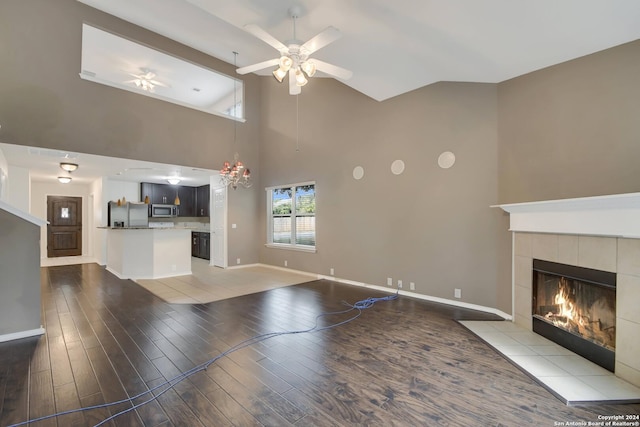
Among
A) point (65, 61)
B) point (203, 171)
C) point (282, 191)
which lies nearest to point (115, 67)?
point (65, 61)

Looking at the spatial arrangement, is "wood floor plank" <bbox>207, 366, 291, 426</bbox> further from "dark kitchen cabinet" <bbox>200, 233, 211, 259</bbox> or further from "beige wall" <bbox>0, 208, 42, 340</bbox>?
"dark kitchen cabinet" <bbox>200, 233, 211, 259</bbox>

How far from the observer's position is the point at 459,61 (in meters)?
3.34

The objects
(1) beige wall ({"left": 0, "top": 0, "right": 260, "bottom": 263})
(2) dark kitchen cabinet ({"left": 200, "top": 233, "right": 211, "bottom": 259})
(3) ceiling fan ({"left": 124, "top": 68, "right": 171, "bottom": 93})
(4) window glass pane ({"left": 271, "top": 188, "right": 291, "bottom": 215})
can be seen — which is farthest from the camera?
(2) dark kitchen cabinet ({"left": 200, "top": 233, "right": 211, "bottom": 259})

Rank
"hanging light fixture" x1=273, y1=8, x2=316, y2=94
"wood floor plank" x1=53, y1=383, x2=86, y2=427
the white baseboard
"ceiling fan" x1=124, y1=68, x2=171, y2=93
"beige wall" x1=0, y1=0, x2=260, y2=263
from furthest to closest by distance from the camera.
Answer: "ceiling fan" x1=124, y1=68, x2=171, y2=93
"beige wall" x1=0, y1=0, x2=260, y2=263
the white baseboard
"hanging light fixture" x1=273, y1=8, x2=316, y2=94
"wood floor plank" x1=53, y1=383, x2=86, y2=427

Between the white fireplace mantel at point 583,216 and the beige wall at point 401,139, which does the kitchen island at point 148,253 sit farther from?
the white fireplace mantel at point 583,216

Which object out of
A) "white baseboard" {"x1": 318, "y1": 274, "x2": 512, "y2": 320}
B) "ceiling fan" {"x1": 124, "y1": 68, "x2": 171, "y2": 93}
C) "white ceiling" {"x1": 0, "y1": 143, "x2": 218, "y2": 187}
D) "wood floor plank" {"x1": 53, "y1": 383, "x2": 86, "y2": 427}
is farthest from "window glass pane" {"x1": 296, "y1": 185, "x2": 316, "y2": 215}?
"wood floor plank" {"x1": 53, "y1": 383, "x2": 86, "y2": 427}

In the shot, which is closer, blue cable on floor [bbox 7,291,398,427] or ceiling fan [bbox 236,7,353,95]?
blue cable on floor [bbox 7,291,398,427]

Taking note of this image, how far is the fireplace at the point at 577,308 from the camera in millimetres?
2439

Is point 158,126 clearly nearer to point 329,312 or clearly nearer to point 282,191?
point 282,191

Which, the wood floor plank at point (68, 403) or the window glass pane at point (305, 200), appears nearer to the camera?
the wood floor plank at point (68, 403)

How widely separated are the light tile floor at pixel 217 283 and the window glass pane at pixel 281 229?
→ 78 cm

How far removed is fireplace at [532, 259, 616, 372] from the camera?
96.0 inches

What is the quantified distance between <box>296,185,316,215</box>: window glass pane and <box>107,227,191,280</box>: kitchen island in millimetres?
2717

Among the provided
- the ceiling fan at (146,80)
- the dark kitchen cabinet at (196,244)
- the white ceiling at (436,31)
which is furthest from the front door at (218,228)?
the white ceiling at (436,31)
